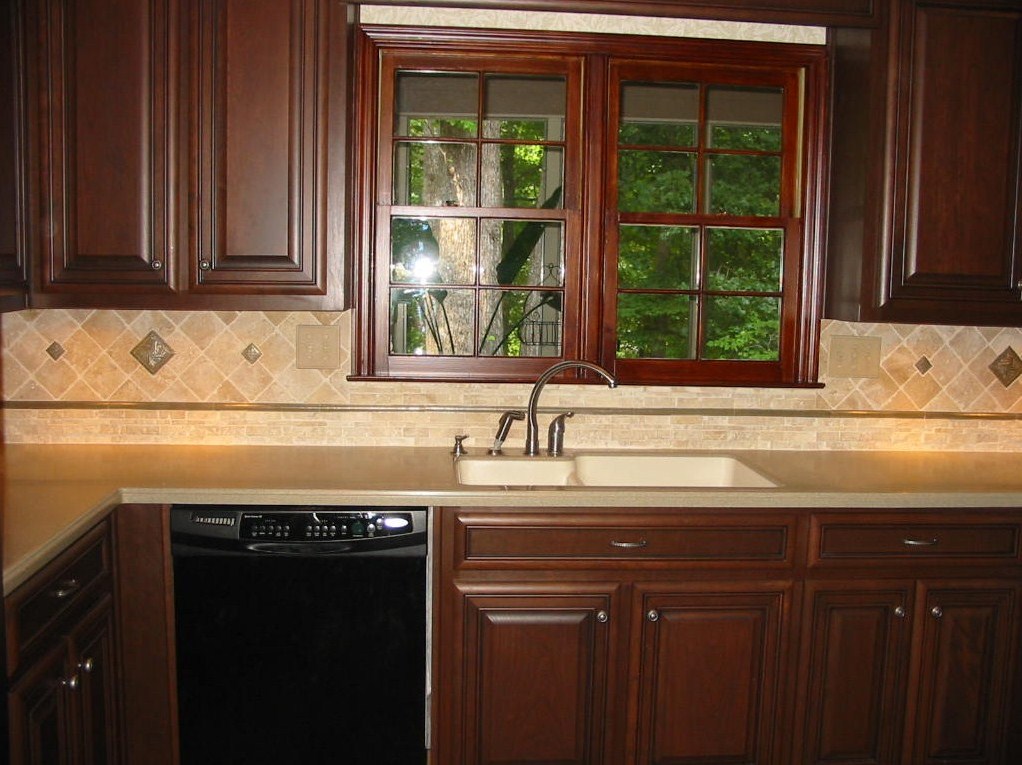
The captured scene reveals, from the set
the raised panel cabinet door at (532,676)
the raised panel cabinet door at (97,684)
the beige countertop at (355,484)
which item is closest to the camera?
the raised panel cabinet door at (97,684)

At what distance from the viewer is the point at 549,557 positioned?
2.34m

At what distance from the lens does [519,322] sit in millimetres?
2941

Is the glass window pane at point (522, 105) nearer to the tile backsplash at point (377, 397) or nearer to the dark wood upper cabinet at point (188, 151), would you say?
the dark wood upper cabinet at point (188, 151)

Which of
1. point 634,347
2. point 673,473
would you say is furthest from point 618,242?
point 673,473

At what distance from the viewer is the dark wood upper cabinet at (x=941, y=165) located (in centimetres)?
262

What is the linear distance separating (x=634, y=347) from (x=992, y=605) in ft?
3.98

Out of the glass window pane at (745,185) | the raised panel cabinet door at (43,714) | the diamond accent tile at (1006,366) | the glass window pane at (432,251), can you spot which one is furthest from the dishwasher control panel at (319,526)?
the diamond accent tile at (1006,366)

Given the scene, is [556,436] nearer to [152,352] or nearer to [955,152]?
[152,352]

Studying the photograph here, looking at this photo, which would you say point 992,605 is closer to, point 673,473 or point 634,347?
point 673,473

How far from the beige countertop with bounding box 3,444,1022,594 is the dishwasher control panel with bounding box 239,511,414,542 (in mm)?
34

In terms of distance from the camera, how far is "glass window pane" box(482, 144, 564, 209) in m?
2.90

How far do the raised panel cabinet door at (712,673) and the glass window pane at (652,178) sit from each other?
3.94 ft

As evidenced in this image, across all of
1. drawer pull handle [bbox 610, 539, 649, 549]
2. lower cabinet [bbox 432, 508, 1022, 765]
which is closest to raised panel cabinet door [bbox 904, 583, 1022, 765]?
lower cabinet [bbox 432, 508, 1022, 765]

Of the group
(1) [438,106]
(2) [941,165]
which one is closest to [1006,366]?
(2) [941,165]
